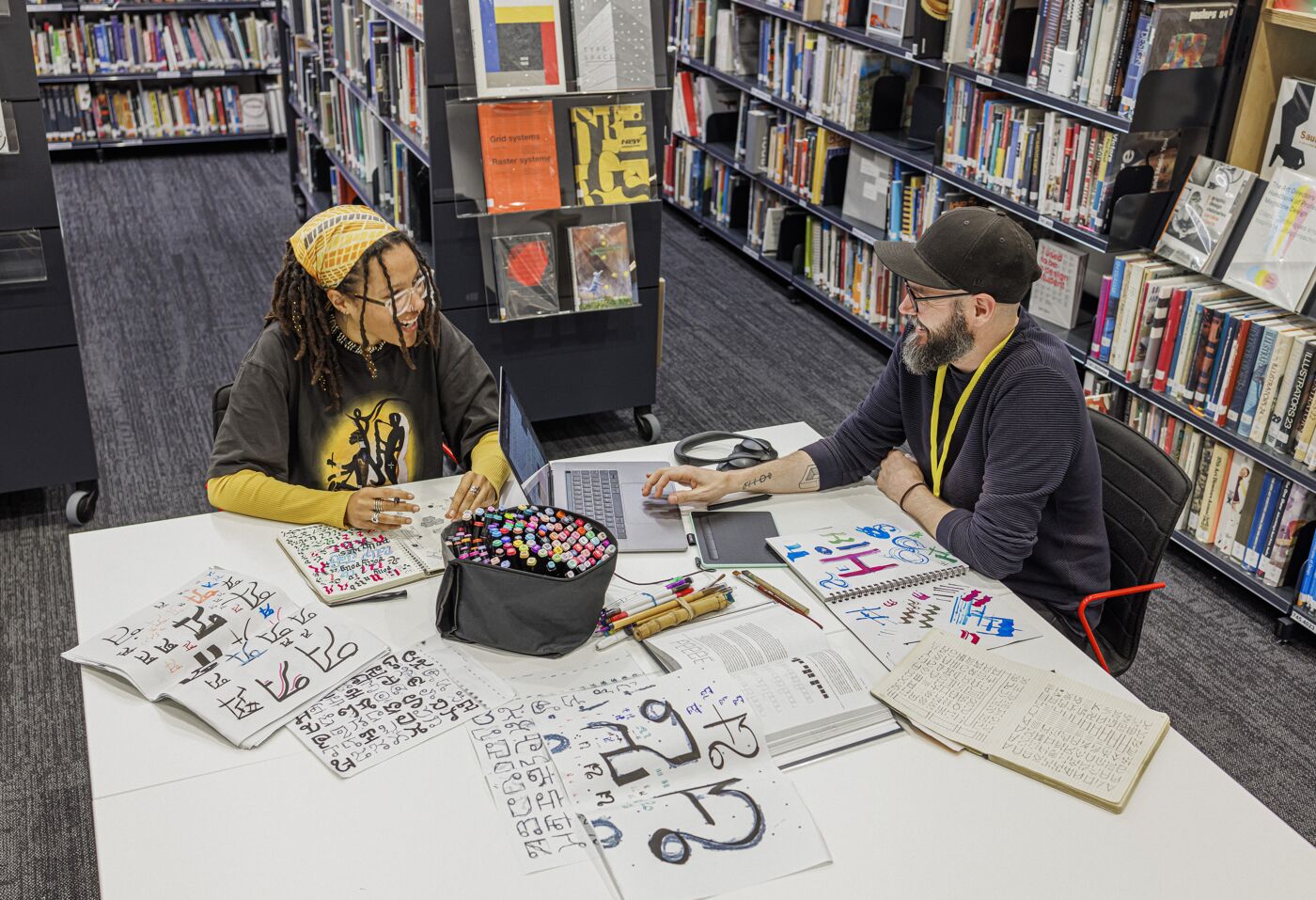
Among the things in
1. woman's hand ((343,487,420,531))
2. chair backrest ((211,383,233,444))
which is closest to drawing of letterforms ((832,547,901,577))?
woman's hand ((343,487,420,531))

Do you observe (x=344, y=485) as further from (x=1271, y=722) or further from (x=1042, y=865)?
(x=1271, y=722)

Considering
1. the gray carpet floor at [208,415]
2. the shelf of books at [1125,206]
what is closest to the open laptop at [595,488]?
the gray carpet floor at [208,415]

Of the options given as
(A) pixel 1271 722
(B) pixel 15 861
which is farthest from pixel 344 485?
(A) pixel 1271 722

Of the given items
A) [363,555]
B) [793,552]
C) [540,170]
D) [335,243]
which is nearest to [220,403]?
[335,243]

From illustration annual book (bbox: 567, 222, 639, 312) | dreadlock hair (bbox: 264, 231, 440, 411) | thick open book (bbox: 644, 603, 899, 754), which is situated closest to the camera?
thick open book (bbox: 644, 603, 899, 754)

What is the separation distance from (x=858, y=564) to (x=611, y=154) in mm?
1820

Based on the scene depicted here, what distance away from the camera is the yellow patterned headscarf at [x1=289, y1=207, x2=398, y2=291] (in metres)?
2.03

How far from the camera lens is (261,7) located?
7.01 metres

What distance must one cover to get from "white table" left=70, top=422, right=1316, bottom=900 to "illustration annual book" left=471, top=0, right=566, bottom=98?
80.1 inches

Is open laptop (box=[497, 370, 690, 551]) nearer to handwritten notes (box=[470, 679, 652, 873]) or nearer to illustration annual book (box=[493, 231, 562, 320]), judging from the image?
handwritten notes (box=[470, 679, 652, 873])

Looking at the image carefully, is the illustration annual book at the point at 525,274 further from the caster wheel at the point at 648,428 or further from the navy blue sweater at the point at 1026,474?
the navy blue sweater at the point at 1026,474

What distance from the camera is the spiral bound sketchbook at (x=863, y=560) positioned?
6.21 ft

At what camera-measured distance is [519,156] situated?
3264mm

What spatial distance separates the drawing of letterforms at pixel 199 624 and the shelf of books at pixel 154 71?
19.6 feet
